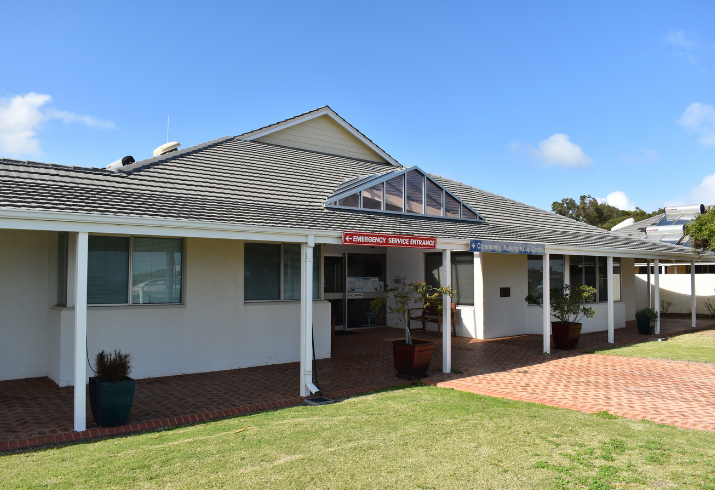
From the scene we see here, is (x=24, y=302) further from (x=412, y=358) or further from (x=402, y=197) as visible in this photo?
(x=402, y=197)

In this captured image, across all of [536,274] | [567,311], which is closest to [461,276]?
[536,274]

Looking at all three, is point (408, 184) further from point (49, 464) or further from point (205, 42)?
point (49, 464)

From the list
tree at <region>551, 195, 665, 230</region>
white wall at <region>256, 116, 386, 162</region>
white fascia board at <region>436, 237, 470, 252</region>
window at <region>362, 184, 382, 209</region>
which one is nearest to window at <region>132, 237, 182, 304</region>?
window at <region>362, 184, 382, 209</region>

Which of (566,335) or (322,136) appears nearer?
(566,335)

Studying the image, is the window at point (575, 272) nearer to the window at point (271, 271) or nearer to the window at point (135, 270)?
the window at point (271, 271)

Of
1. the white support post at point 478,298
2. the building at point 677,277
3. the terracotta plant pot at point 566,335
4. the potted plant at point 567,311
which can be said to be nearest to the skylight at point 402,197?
the white support post at point 478,298

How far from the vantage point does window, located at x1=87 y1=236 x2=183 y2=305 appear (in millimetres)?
8671

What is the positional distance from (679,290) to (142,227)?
78.2 feet

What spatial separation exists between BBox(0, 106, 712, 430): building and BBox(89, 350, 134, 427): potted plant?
249 millimetres

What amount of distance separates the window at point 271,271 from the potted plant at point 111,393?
405 centimetres

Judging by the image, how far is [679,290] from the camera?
22453mm

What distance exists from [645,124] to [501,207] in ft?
31.7

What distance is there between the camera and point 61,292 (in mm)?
8828

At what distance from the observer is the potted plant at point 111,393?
6098mm
